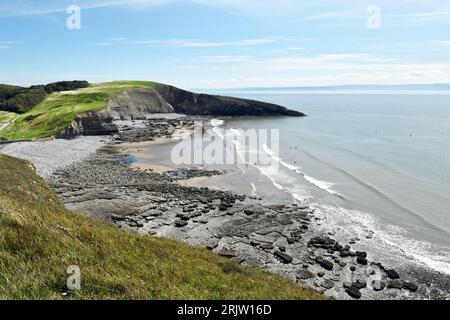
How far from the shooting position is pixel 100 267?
1338 centimetres

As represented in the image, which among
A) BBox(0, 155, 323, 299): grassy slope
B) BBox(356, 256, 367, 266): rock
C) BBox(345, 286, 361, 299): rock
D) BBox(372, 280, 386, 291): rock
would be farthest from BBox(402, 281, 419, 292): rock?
BBox(0, 155, 323, 299): grassy slope

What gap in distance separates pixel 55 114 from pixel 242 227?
73757 millimetres

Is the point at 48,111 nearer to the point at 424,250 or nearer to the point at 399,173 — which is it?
the point at 399,173

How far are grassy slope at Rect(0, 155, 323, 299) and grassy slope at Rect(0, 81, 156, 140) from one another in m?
71.1

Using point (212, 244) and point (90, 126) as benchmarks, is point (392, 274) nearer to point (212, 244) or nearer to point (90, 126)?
point (212, 244)

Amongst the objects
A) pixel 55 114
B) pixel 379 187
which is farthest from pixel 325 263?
pixel 55 114

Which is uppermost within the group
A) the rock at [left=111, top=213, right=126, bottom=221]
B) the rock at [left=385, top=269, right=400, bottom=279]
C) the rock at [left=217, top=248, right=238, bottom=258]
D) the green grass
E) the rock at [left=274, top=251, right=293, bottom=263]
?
the green grass

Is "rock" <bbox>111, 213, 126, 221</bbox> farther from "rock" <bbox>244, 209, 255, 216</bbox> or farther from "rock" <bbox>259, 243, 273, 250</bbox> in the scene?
"rock" <bbox>259, 243, 273, 250</bbox>

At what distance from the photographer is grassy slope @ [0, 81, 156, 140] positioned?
8262 cm

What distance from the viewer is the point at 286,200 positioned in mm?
42500

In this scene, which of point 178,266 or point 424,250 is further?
point 424,250

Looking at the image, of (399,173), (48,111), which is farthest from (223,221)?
(48,111)

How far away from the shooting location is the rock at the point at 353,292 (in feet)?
76.2

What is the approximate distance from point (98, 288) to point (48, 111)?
324ft
